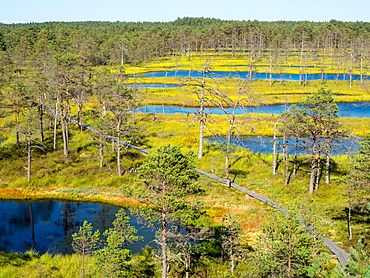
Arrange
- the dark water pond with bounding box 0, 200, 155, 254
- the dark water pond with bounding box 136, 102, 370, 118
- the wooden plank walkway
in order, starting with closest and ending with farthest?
the wooden plank walkway < the dark water pond with bounding box 0, 200, 155, 254 < the dark water pond with bounding box 136, 102, 370, 118

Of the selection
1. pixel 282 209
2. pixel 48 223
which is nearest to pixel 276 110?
pixel 282 209

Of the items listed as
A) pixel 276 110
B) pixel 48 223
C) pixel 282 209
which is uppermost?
pixel 276 110

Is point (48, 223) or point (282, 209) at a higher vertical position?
point (282, 209)

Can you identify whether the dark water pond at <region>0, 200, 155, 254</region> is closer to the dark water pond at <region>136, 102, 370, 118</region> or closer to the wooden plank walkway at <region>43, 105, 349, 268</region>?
the wooden plank walkway at <region>43, 105, 349, 268</region>

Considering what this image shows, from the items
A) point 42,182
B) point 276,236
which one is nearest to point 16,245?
point 42,182

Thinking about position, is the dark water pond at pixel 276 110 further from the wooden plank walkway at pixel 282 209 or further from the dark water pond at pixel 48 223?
the dark water pond at pixel 48 223

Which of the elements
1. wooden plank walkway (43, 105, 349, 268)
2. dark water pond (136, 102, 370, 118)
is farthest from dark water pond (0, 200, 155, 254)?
dark water pond (136, 102, 370, 118)

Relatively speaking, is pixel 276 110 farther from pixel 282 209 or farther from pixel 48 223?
pixel 48 223

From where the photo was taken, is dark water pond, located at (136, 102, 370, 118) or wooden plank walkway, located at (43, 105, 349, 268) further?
dark water pond, located at (136, 102, 370, 118)
